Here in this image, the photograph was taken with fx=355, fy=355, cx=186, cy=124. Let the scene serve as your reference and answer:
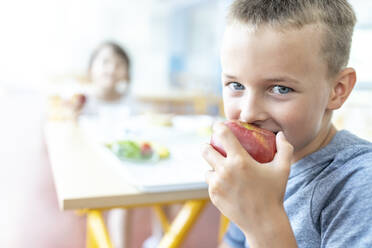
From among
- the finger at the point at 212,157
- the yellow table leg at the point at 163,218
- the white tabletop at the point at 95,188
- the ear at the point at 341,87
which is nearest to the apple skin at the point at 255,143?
the finger at the point at 212,157

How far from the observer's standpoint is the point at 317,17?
0.57 meters

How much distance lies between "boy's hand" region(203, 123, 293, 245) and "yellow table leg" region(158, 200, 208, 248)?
314 mm

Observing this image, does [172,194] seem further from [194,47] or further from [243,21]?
[194,47]

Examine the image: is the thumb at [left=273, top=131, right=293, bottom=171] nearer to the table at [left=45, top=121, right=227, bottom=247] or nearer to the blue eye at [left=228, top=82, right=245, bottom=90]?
the blue eye at [left=228, top=82, right=245, bottom=90]

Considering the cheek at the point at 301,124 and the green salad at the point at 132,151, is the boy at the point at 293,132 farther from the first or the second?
the green salad at the point at 132,151

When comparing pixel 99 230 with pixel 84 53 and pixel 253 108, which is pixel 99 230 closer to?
pixel 253 108

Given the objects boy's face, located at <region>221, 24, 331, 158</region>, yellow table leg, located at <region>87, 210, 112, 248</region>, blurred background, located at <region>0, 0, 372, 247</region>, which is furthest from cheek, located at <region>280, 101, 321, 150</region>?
blurred background, located at <region>0, 0, 372, 247</region>

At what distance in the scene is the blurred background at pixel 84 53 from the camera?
12.5 ft

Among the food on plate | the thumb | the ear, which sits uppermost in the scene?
the ear

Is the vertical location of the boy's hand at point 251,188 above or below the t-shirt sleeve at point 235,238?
above

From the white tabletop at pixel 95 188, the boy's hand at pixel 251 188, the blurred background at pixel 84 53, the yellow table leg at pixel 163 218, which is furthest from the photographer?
the blurred background at pixel 84 53

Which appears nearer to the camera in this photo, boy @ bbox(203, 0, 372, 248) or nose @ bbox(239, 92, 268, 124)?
boy @ bbox(203, 0, 372, 248)

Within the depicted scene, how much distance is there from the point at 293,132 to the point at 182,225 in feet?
1.14

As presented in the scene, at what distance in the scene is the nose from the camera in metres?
0.58
